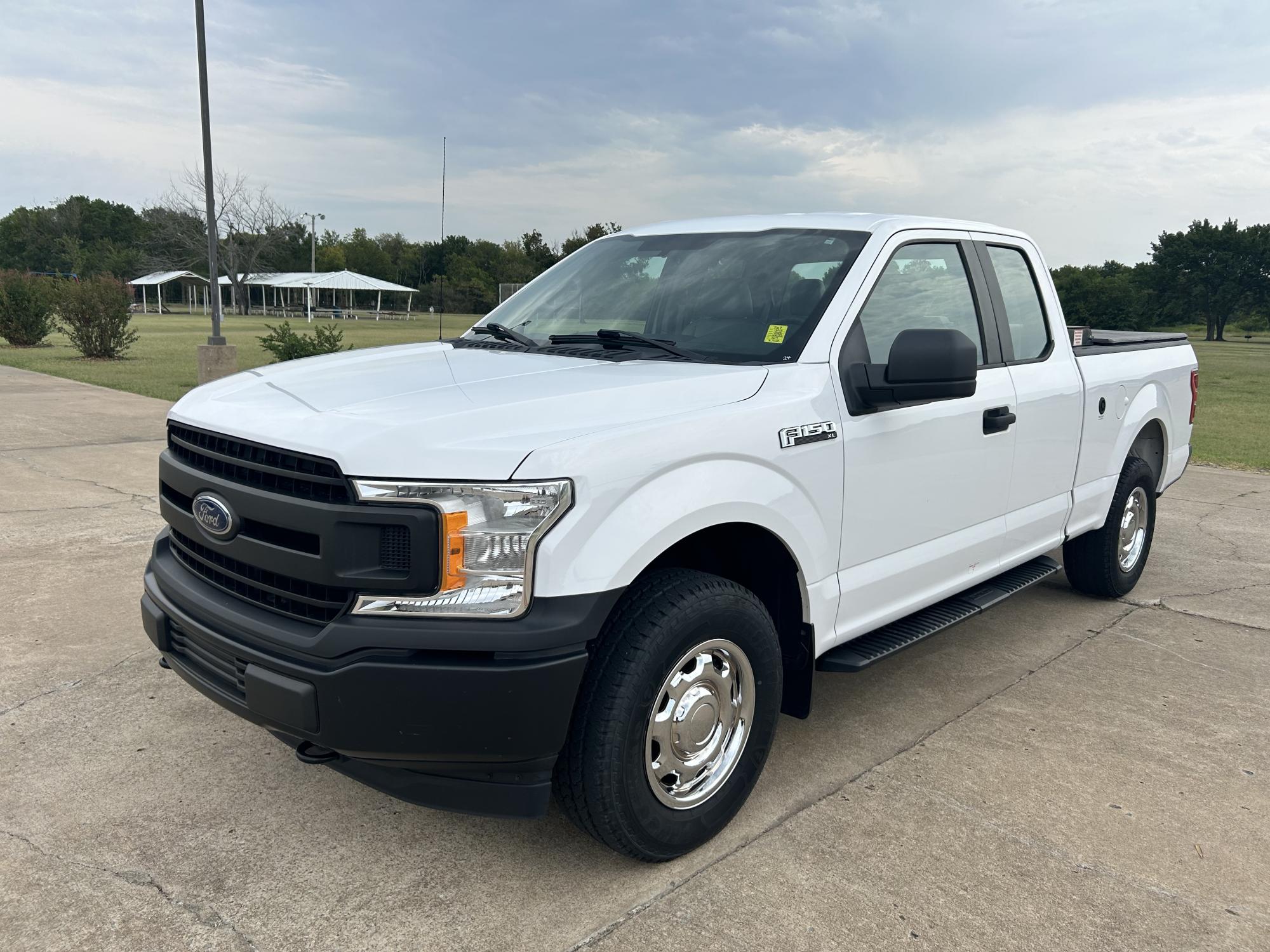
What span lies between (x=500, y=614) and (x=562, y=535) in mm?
239

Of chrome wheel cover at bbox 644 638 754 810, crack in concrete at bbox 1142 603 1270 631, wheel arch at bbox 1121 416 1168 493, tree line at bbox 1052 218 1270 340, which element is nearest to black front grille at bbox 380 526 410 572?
chrome wheel cover at bbox 644 638 754 810

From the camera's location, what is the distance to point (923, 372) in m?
3.05

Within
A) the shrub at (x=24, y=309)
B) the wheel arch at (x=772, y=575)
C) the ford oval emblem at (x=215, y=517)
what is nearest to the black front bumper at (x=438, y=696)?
the ford oval emblem at (x=215, y=517)

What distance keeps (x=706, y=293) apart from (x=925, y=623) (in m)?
1.49

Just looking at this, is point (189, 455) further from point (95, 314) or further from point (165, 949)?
point (95, 314)

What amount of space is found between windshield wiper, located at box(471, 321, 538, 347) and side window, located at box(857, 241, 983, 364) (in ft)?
3.99

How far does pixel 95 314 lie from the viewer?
2180 cm

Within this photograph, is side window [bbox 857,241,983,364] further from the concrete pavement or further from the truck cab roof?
the concrete pavement

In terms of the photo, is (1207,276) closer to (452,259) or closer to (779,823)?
(452,259)

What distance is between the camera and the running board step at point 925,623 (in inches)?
131

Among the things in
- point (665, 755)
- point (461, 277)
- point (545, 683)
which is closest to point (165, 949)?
point (545, 683)

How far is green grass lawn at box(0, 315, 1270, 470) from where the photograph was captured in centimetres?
1246

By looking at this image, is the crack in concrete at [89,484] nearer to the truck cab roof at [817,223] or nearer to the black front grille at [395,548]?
the truck cab roof at [817,223]

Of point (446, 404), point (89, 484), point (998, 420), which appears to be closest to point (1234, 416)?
point (998, 420)
